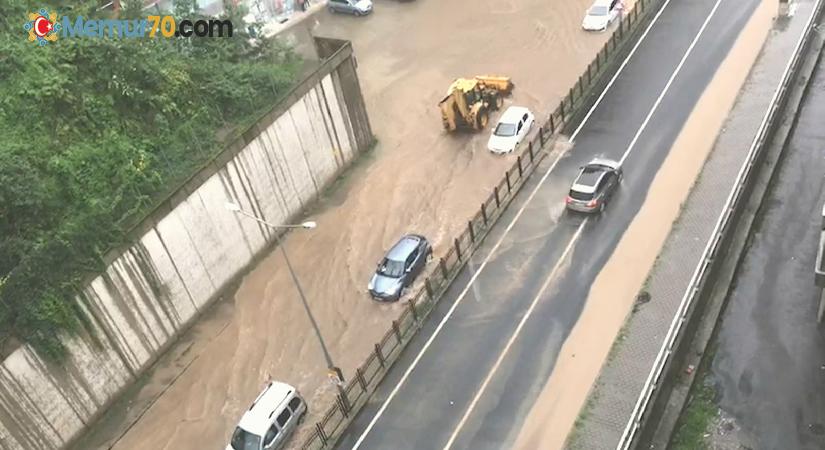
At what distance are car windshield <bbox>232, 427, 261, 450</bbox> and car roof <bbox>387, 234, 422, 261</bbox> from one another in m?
8.70

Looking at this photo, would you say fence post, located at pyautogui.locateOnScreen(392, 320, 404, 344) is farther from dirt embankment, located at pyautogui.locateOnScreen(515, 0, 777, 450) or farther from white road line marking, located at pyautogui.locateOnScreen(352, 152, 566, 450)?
dirt embankment, located at pyautogui.locateOnScreen(515, 0, 777, 450)

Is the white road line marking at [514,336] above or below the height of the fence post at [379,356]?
below

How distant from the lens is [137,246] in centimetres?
2631

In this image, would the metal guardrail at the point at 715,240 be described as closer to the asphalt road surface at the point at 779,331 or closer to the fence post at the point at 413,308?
the asphalt road surface at the point at 779,331

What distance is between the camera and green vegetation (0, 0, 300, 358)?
24.1 m

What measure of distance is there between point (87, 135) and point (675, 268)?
23.0m

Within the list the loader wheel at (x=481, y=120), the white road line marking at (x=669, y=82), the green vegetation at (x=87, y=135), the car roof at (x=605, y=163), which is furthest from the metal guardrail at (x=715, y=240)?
the green vegetation at (x=87, y=135)

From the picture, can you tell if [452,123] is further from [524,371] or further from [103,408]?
[103,408]

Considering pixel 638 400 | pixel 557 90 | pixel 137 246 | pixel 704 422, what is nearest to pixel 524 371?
pixel 638 400

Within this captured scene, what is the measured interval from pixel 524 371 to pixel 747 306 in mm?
8065

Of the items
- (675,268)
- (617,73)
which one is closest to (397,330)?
(675,268)

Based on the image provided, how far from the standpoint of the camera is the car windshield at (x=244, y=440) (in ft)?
75.0

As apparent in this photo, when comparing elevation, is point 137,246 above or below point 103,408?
above

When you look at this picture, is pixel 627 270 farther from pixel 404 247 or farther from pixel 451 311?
pixel 404 247
